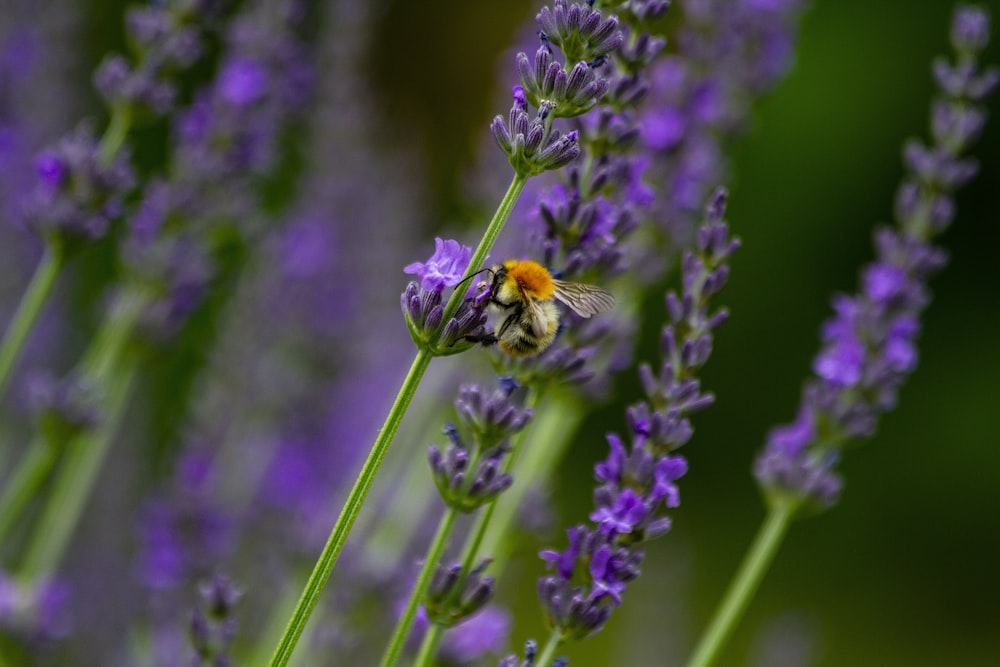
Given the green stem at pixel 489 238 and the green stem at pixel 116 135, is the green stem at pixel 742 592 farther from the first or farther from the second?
the green stem at pixel 116 135

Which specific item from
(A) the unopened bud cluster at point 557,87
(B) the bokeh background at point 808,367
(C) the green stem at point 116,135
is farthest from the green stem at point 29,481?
(B) the bokeh background at point 808,367

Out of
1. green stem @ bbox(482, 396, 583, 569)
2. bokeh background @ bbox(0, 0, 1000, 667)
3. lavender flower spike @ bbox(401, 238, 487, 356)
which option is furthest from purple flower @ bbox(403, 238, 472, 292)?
bokeh background @ bbox(0, 0, 1000, 667)

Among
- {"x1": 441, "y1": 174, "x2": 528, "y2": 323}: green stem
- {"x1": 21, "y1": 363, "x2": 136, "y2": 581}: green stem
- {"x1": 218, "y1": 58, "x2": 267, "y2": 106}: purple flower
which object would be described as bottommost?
{"x1": 21, "y1": 363, "x2": 136, "y2": 581}: green stem

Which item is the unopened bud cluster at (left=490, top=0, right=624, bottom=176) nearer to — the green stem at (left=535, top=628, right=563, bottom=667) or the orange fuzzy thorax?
the orange fuzzy thorax

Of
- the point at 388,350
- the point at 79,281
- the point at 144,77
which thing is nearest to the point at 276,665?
the point at 144,77

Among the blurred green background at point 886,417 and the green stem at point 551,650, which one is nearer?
the green stem at point 551,650

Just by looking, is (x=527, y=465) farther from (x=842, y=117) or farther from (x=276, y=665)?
(x=842, y=117)
